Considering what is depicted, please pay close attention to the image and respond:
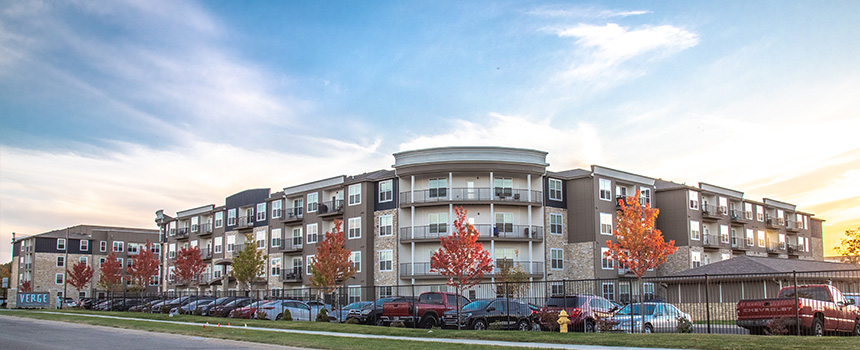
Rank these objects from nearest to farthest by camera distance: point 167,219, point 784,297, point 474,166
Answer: point 784,297 → point 474,166 → point 167,219

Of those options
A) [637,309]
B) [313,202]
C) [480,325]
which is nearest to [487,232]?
[313,202]

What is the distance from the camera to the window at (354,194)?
62.1m

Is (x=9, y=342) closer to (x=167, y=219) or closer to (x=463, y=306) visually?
(x=463, y=306)

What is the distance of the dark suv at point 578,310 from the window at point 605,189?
3396 centimetres

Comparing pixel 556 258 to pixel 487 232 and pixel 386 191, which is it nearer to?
pixel 487 232

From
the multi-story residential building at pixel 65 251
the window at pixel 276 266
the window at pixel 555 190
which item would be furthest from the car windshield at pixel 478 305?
the multi-story residential building at pixel 65 251

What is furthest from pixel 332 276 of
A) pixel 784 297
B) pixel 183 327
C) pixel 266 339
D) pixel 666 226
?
pixel 666 226

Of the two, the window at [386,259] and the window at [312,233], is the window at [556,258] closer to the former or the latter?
the window at [386,259]

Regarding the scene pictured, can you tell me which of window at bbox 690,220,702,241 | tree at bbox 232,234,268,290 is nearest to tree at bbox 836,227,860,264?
window at bbox 690,220,702,241

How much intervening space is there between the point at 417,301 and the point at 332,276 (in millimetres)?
14550

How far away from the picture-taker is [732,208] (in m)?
75.1

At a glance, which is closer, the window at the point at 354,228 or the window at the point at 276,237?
the window at the point at 354,228

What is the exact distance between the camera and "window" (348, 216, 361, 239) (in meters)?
61.5

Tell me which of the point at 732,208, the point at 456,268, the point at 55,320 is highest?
the point at 732,208
